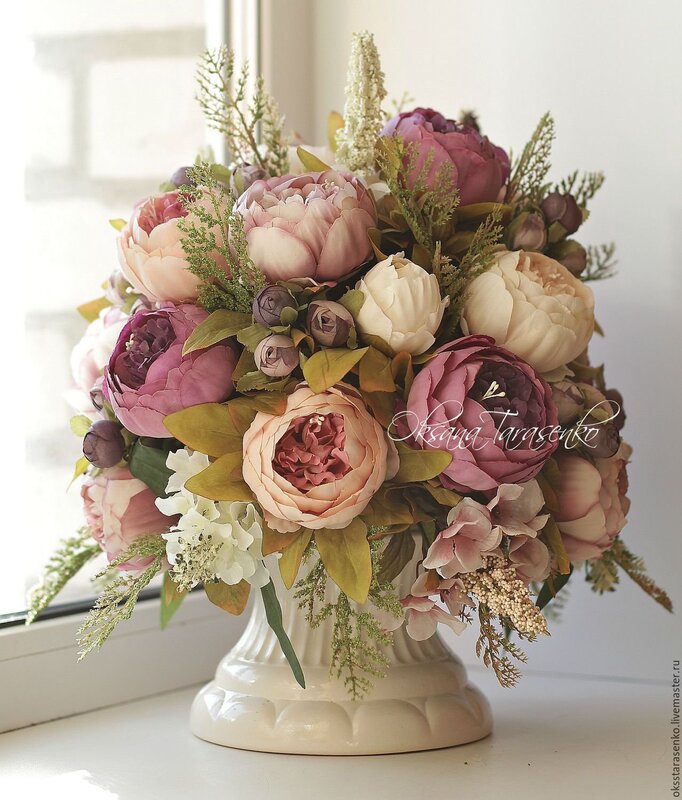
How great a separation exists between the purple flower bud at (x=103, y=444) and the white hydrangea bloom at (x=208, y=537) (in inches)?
3.3

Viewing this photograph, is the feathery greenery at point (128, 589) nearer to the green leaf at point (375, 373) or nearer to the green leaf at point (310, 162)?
the green leaf at point (375, 373)

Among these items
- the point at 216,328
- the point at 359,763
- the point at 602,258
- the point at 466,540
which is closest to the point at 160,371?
the point at 216,328

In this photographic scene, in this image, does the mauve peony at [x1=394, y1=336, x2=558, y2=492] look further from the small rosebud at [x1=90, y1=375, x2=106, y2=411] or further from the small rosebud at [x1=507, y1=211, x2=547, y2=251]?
the small rosebud at [x1=90, y1=375, x2=106, y2=411]

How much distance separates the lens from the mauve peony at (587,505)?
82cm

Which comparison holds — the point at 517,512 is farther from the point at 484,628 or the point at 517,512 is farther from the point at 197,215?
the point at 197,215

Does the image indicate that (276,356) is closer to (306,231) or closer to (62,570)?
(306,231)

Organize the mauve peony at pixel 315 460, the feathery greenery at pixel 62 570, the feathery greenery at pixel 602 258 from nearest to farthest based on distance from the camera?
the mauve peony at pixel 315 460, the feathery greenery at pixel 62 570, the feathery greenery at pixel 602 258

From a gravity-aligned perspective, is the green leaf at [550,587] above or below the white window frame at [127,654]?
above

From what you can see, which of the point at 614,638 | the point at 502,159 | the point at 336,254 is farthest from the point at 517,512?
the point at 614,638

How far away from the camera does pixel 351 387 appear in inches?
29.8

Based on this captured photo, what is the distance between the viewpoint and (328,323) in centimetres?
76

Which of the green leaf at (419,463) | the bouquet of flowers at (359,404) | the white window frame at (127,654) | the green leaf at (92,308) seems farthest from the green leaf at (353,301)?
the white window frame at (127,654)

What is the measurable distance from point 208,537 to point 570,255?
1.36 ft

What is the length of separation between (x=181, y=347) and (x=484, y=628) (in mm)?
320
